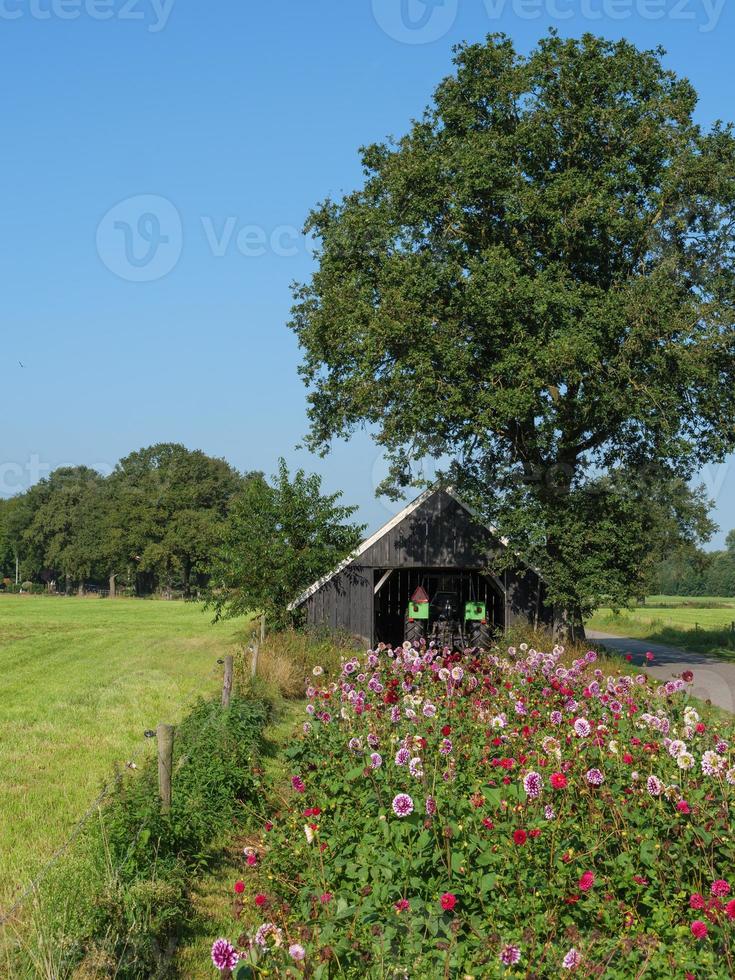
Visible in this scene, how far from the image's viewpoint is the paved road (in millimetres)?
20828

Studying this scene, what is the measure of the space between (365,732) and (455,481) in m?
17.9

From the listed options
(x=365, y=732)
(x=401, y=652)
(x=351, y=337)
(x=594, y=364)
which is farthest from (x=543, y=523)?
(x=365, y=732)

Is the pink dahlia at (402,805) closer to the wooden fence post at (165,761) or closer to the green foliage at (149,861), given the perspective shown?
the green foliage at (149,861)

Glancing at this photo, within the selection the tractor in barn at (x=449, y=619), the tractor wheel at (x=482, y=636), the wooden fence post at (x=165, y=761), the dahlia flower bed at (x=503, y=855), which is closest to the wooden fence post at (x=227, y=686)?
the dahlia flower bed at (x=503, y=855)

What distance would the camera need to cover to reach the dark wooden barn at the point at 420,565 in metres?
26.4

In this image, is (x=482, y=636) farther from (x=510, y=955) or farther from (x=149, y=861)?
(x=510, y=955)

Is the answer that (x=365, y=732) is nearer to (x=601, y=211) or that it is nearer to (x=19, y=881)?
(x=19, y=881)

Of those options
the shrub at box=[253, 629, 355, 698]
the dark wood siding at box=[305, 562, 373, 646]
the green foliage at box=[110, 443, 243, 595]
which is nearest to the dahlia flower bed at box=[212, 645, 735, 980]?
the shrub at box=[253, 629, 355, 698]

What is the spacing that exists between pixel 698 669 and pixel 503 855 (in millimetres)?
23251

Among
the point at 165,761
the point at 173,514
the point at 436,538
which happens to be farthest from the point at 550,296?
the point at 173,514

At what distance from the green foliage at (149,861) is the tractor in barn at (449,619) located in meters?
14.2

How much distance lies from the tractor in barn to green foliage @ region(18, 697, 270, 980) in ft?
46.7

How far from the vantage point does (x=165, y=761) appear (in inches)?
326

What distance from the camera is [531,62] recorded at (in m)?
24.6
